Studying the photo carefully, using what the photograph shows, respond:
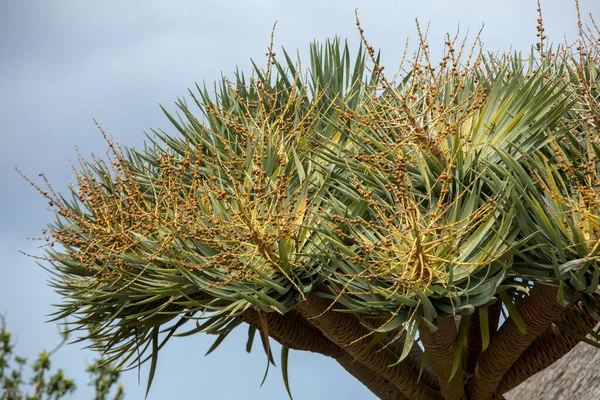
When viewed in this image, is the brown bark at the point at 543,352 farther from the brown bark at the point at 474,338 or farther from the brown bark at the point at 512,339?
the brown bark at the point at 474,338

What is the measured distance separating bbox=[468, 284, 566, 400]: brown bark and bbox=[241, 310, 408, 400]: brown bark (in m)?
0.78

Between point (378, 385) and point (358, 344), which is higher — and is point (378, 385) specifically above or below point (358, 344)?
below

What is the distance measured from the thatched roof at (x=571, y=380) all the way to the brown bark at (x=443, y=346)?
10.3 feet

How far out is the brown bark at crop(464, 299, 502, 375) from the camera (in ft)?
22.0

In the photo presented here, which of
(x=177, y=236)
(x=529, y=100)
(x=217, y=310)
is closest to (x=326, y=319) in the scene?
(x=217, y=310)

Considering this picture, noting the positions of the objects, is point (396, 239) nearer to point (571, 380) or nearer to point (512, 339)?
point (512, 339)

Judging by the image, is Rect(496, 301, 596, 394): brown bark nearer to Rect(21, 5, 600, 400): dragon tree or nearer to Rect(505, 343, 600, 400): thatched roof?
Rect(21, 5, 600, 400): dragon tree

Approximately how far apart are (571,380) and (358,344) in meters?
4.64

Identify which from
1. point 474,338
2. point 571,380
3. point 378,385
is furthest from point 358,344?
point 571,380

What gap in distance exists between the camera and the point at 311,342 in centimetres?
662

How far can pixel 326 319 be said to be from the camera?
5.67 m

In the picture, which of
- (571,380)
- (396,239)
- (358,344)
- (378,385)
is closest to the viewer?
(396,239)

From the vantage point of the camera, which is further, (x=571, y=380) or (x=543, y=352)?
(x=571, y=380)

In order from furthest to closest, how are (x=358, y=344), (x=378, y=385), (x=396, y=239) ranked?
(x=378, y=385) → (x=358, y=344) → (x=396, y=239)
